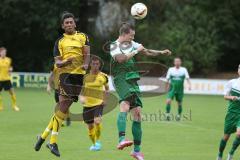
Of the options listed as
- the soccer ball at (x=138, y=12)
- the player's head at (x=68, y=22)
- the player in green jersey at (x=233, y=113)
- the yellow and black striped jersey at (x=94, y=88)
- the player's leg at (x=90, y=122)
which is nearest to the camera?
the player's head at (x=68, y=22)

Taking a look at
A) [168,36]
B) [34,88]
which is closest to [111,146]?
[34,88]

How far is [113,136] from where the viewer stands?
52.3 ft

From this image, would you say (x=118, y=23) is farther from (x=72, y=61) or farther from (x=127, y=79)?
(x=72, y=61)

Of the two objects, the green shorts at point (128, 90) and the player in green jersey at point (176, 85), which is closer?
the green shorts at point (128, 90)

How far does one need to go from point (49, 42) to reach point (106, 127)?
26.1 metres

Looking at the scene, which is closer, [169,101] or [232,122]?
[232,122]

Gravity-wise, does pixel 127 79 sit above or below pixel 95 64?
above

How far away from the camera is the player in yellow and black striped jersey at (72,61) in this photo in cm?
1109

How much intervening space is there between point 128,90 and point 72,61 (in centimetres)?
115

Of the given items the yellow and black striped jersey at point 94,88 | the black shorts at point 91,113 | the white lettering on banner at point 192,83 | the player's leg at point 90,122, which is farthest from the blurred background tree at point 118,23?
the player's leg at point 90,122

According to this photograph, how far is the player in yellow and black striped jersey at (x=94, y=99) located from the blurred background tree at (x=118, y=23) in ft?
88.9

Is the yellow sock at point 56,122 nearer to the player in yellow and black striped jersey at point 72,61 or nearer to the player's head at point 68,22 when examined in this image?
the player in yellow and black striped jersey at point 72,61

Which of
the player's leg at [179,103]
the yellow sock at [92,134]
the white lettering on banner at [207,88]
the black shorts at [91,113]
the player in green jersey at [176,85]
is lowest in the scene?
the white lettering on banner at [207,88]

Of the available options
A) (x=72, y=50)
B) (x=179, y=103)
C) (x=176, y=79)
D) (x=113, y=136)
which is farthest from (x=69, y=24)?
(x=176, y=79)
